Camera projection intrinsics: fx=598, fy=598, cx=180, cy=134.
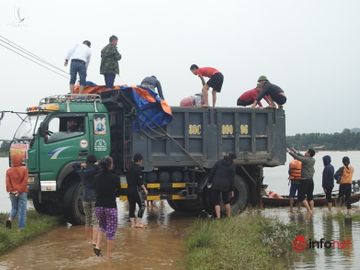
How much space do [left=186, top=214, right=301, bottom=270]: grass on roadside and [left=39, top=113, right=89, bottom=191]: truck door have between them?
10.5 feet

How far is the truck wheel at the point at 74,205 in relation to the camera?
41.5 ft

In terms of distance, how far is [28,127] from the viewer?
13.0 metres

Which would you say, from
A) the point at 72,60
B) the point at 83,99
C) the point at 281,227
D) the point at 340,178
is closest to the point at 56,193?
the point at 83,99

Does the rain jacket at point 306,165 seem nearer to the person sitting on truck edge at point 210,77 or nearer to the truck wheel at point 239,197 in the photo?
the truck wheel at point 239,197

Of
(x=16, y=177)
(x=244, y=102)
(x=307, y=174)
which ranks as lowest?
(x=307, y=174)

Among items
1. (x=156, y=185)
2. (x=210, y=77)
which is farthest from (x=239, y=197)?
(x=210, y=77)

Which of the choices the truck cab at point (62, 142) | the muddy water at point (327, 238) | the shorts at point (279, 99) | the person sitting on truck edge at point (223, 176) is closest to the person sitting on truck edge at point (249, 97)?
the shorts at point (279, 99)

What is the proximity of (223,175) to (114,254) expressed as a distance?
404cm

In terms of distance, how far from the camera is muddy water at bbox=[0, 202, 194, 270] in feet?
28.3

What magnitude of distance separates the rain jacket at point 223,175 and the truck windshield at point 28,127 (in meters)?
3.89

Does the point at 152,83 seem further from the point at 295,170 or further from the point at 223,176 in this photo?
the point at 295,170

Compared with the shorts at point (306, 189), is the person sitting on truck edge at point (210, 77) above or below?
above

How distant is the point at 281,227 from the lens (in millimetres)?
10570

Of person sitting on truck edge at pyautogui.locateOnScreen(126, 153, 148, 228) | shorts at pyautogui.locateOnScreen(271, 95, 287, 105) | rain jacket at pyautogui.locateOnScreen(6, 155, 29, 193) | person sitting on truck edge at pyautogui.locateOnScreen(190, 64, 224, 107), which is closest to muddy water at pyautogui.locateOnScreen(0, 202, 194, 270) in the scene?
person sitting on truck edge at pyautogui.locateOnScreen(126, 153, 148, 228)
